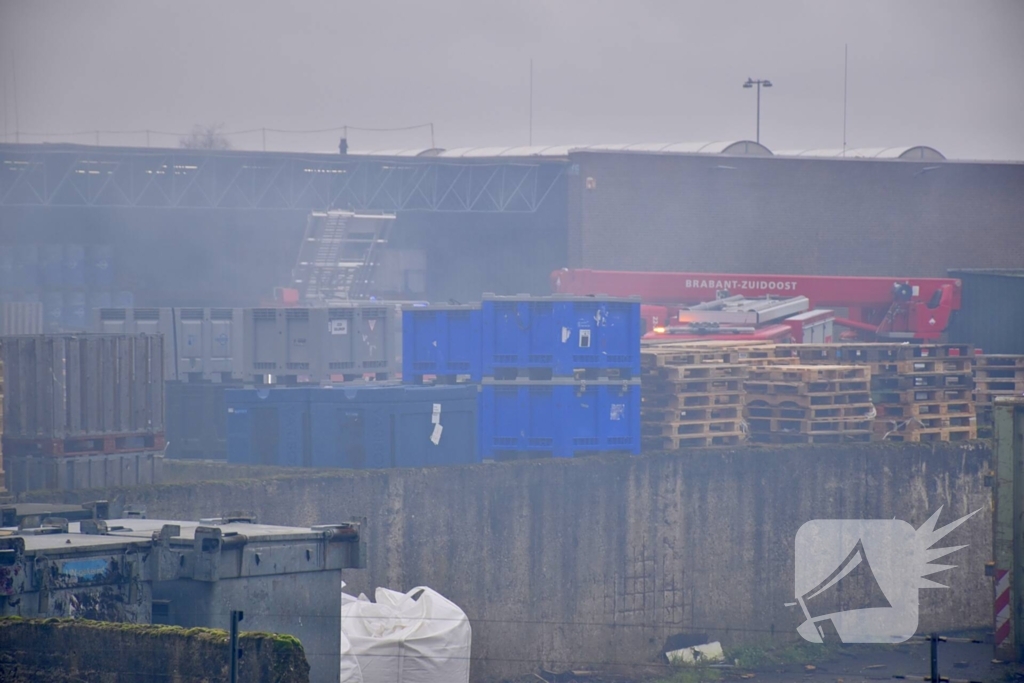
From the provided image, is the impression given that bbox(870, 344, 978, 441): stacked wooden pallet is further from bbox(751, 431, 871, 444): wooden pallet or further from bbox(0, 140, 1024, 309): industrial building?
bbox(0, 140, 1024, 309): industrial building

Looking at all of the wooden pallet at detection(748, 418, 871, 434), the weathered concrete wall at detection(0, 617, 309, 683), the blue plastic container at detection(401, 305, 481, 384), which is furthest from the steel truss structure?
the weathered concrete wall at detection(0, 617, 309, 683)

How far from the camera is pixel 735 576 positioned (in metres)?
15.3

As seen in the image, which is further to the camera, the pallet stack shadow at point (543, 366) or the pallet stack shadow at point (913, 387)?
the pallet stack shadow at point (913, 387)

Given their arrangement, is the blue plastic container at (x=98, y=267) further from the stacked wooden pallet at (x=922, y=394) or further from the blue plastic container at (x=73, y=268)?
the stacked wooden pallet at (x=922, y=394)

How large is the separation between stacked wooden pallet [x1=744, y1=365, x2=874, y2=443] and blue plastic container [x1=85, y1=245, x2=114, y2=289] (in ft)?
68.3

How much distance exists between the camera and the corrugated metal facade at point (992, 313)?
28.5 meters

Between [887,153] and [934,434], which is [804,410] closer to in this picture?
[934,434]

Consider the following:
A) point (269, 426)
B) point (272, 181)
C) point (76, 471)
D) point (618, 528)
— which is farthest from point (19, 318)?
point (618, 528)

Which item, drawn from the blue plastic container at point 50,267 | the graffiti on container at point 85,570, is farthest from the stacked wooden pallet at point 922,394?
the blue plastic container at point 50,267

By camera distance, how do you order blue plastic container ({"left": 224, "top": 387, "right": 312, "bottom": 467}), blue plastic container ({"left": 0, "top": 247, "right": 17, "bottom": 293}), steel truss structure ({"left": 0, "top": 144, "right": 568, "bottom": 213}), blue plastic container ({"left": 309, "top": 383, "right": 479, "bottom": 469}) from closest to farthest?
blue plastic container ({"left": 309, "top": 383, "right": 479, "bottom": 469}) → blue plastic container ({"left": 224, "top": 387, "right": 312, "bottom": 467}) → steel truss structure ({"left": 0, "top": 144, "right": 568, "bottom": 213}) → blue plastic container ({"left": 0, "top": 247, "right": 17, "bottom": 293})

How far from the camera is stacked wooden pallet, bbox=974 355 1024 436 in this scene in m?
20.4

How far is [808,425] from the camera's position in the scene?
17156mm

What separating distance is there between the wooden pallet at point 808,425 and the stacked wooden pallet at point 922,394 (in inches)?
24.2

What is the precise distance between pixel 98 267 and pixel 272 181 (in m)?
5.05
